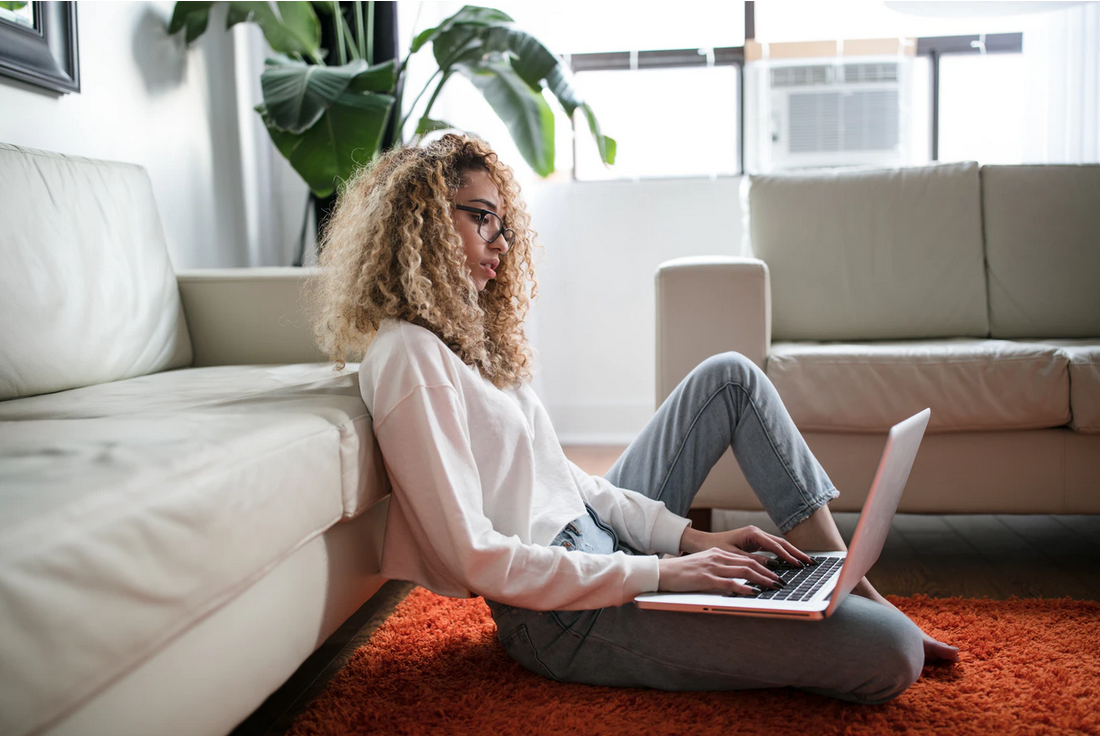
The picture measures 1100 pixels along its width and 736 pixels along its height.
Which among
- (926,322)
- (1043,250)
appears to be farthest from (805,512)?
(1043,250)

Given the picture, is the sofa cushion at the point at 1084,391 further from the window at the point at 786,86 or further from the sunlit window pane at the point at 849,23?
the sunlit window pane at the point at 849,23

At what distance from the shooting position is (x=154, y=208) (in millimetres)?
1878

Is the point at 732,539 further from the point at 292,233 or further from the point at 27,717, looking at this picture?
the point at 292,233

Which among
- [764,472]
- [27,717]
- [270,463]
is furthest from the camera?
[764,472]

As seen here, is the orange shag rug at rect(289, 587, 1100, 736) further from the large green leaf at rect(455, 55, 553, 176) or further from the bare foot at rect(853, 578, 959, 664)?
the large green leaf at rect(455, 55, 553, 176)

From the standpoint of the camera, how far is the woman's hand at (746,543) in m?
1.17

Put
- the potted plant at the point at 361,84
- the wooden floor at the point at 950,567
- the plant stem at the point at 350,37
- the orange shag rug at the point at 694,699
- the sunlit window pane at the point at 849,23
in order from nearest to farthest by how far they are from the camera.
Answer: the orange shag rug at the point at 694,699
the wooden floor at the point at 950,567
the potted plant at the point at 361,84
the plant stem at the point at 350,37
the sunlit window pane at the point at 849,23

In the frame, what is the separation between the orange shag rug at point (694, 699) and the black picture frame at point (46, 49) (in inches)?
56.2

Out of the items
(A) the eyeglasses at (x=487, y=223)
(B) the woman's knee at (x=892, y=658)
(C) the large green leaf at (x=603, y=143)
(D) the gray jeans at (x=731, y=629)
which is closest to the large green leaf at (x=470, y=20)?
(C) the large green leaf at (x=603, y=143)

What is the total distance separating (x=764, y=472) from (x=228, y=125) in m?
2.32

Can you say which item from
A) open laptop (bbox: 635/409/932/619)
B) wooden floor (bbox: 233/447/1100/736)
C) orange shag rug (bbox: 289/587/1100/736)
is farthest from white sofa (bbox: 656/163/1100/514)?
open laptop (bbox: 635/409/932/619)

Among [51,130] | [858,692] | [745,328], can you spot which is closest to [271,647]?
[858,692]

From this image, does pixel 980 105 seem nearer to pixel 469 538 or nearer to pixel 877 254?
pixel 877 254

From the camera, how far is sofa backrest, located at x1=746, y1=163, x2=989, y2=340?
223 cm
